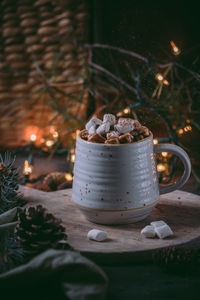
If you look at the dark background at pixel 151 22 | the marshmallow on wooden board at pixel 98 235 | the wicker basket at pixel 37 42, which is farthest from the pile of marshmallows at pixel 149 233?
the wicker basket at pixel 37 42

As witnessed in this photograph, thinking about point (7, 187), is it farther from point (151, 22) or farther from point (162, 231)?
point (151, 22)

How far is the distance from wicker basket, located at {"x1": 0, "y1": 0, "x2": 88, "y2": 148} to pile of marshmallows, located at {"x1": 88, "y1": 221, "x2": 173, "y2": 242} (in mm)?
866

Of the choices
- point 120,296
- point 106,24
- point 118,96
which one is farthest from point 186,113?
point 120,296

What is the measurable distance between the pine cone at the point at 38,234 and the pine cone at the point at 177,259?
0.57ft

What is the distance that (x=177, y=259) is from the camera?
2.35ft

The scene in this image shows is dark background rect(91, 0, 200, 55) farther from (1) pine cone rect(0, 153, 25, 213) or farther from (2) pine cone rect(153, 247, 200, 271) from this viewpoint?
(2) pine cone rect(153, 247, 200, 271)

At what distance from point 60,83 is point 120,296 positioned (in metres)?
1.16

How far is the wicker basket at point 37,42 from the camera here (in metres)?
1.61

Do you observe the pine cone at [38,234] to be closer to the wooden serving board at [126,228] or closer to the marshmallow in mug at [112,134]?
the wooden serving board at [126,228]

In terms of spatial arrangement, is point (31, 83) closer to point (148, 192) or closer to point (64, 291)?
point (148, 192)

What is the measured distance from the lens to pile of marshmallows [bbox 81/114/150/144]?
817mm

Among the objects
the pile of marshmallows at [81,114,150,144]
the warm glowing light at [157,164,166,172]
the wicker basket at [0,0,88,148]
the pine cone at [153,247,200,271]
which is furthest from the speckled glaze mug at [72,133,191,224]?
the wicker basket at [0,0,88,148]

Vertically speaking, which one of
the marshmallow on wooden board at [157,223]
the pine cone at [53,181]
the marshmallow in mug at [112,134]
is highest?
the marshmallow in mug at [112,134]

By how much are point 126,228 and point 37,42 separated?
1.04 meters
